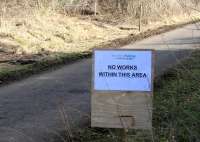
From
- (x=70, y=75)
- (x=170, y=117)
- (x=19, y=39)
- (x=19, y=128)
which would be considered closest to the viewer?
(x=170, y=117)

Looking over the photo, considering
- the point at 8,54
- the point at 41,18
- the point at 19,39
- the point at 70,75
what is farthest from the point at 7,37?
the point at 70,75

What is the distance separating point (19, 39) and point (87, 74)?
5.52 metres

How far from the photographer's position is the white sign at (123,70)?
7102 mm

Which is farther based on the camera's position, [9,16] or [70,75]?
[9,16]

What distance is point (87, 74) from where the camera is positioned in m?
14.4

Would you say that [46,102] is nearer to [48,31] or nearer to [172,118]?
[172,118]

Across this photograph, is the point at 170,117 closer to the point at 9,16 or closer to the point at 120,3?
the point at 9,16

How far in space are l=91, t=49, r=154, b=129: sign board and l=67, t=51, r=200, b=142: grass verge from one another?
0.72 ft

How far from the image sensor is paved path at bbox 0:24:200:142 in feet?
28.1

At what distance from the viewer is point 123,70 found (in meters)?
7.14

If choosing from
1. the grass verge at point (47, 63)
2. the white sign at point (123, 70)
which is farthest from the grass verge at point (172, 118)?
the grass verge at point (47, 63)

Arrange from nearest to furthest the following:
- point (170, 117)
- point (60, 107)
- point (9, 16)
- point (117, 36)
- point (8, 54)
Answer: point (170, 117)
point (60, 107)
point (8, 54)
point (9, 16)
point (117, 36)

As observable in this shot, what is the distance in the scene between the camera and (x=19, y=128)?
8.74 metres

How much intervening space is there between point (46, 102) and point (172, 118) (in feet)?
14.7
